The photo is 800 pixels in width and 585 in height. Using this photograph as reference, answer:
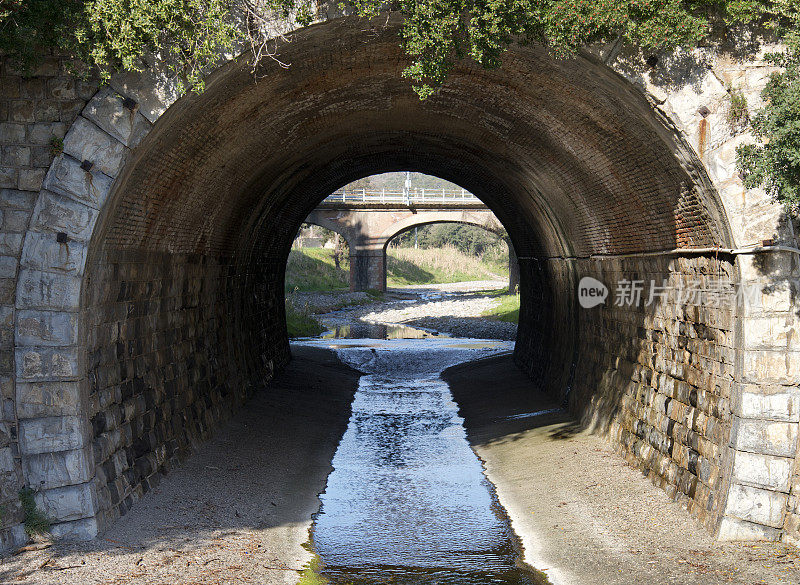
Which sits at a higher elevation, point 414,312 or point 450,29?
point 450,29

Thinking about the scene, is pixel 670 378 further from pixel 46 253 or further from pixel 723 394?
pixel 46 253

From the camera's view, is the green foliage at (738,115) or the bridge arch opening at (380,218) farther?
the bridge arch opening at (380,218)

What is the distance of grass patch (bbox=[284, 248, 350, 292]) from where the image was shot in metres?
59.7

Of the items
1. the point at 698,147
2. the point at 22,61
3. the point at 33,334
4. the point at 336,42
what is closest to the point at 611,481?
the point at 698,147

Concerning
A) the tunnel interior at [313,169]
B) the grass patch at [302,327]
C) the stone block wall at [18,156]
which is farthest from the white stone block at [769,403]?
the grass patch at [302,327]

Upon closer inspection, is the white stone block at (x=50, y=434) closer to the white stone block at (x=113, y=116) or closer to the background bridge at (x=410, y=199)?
the white stone block at (x=113, y=116)

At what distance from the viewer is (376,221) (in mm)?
55312

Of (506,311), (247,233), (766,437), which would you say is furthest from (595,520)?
(506,311)

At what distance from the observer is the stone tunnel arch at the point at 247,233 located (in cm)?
812

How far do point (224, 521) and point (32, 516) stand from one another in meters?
2.34

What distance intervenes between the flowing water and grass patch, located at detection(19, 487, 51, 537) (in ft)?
9.59

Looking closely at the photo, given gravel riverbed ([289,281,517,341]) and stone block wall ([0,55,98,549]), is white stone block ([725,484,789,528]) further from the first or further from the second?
gravel riverbed ([289,281,517,341])

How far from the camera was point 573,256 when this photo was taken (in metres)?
15.6

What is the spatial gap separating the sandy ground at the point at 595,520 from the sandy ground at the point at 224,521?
288 centimetres
